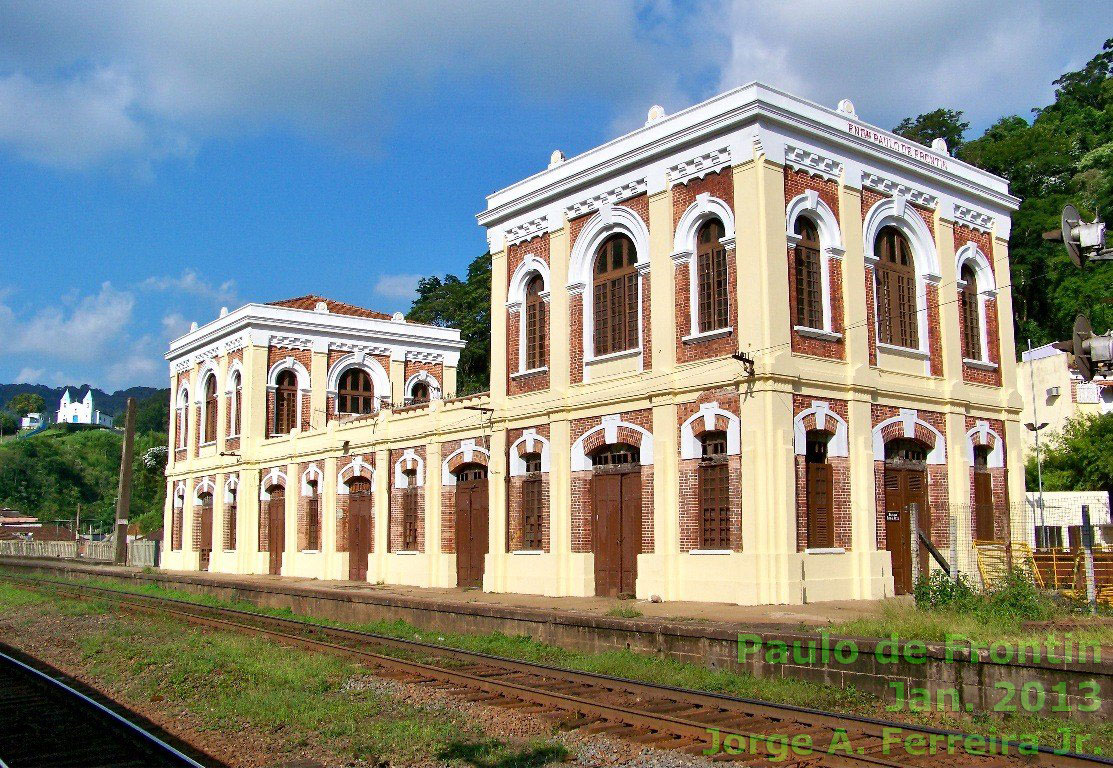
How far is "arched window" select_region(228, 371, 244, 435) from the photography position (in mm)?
36094

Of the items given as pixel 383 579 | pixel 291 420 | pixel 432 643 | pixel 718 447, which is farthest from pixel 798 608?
pixel 291 420

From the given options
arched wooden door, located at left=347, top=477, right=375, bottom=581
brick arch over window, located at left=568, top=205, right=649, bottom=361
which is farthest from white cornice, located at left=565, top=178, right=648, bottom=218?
arched wooden door, located at left=347, top=477, right=375, bottom=581

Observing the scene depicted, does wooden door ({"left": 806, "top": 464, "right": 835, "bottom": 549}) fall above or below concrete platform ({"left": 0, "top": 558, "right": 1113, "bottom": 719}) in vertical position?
above

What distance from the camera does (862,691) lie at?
37.4 ft

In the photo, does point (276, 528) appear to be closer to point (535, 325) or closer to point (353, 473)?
point (353, 473)

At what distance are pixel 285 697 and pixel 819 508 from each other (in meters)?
10.1

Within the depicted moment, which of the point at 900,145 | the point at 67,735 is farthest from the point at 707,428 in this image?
the point at 67,735

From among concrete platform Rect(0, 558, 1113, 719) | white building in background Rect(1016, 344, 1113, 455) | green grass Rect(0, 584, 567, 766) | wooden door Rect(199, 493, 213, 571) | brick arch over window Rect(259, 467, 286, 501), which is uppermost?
white building in background Rect(1016, 344, 1113, 455)

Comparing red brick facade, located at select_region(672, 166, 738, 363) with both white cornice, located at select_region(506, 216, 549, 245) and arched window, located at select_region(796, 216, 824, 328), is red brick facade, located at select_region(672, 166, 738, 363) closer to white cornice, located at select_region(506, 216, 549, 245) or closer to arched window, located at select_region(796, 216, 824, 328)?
arched window, located at select_region(796, 216, 824, 328)

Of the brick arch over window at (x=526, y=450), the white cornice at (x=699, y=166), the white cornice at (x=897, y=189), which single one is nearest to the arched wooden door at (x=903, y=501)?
the white cornice at (x=897, y=189)

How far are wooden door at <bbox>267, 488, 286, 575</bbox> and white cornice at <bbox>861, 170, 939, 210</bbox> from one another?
21937 mm

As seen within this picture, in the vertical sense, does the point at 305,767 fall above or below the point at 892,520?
below

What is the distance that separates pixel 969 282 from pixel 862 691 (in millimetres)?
13837

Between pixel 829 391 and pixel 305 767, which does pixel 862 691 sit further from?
pixel 829 391
